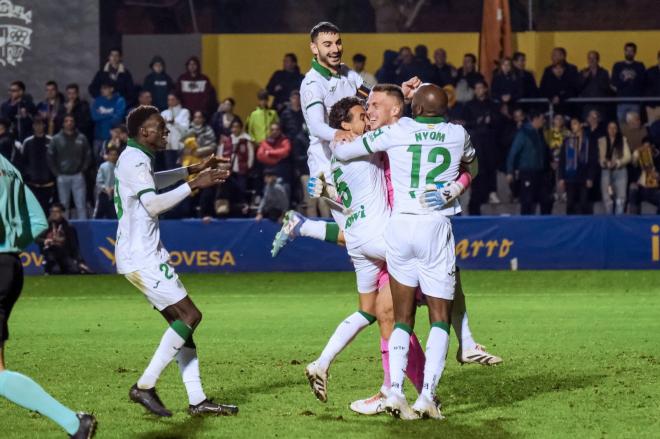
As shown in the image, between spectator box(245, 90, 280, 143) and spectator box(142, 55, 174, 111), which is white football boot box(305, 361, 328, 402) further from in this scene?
spectator box(142, 55, 174, 111)

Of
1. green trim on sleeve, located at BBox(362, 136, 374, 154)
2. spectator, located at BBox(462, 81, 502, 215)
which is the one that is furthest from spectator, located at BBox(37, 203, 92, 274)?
green trim on sleeve, located at BBox(362, 136, 374, 154)

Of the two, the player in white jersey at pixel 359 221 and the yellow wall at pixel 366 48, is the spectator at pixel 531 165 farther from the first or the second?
the player in white jersey at pixel 359 221

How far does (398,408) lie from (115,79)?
680 inches

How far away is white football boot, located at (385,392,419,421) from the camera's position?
905cm

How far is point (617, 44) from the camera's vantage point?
28.6 m

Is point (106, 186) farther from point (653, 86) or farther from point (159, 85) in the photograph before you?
point (653, 86)

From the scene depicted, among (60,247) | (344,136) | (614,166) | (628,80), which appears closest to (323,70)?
(344,136)

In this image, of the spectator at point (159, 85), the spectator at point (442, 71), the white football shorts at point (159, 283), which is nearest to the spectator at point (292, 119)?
the spectator at point (159, 85)

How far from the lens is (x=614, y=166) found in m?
24.3

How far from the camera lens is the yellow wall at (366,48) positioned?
28547 mm

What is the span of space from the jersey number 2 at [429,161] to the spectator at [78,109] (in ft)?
53.5

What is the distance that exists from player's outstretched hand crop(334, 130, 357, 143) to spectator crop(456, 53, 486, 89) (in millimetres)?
15059

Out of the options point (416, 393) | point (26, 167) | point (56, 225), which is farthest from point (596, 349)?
point (26, 167)

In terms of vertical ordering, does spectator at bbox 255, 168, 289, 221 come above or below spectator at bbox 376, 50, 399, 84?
below
